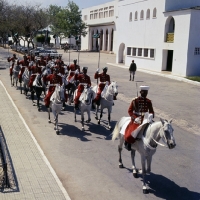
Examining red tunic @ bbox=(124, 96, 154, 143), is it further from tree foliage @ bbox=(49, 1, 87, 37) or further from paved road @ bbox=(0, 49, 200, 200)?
tree foliage @ bbox=(49, 1, 87, 37)

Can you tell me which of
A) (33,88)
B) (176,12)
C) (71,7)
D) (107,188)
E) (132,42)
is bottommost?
(107,188)

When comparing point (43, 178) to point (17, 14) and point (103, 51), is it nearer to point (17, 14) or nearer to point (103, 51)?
point (17, 14)

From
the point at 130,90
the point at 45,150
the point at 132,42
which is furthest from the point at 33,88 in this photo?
the point at 132,42

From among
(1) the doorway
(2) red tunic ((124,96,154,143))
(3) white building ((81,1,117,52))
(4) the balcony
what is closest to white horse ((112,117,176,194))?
(2) red tunic ((124,96,154,143))

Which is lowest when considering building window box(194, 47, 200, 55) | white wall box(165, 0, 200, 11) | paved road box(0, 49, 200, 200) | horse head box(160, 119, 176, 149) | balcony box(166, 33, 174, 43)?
paved road box(0, 49, 200, 200)

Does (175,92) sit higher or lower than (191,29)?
lower

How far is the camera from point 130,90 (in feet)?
76.1

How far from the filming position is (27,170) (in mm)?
8609

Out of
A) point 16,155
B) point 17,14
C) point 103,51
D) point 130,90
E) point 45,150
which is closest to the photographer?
point 16,155

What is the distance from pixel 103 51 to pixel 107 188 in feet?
203

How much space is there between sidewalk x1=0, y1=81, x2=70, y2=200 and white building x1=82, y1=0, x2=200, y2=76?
21.5 meters

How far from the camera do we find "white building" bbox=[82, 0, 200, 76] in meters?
30.1

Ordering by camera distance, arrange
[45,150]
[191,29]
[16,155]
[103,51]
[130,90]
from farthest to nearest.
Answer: [103,51] < [191,29] < [130,90] < [45,150] < [16,155]

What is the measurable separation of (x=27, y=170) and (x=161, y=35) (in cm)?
2825
